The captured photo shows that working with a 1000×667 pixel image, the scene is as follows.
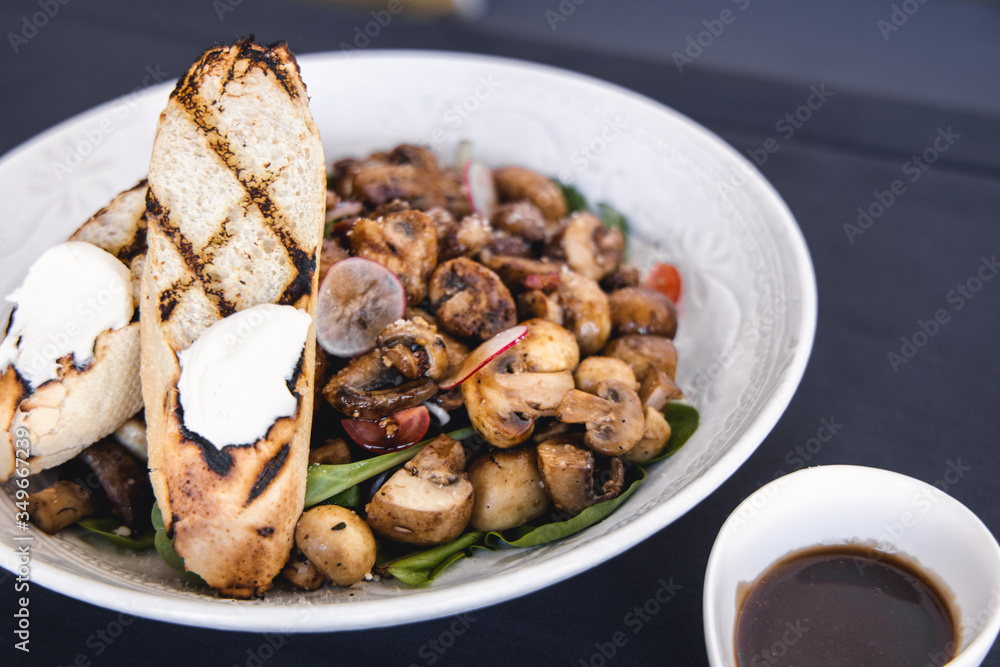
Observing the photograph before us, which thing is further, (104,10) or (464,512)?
(104,10)

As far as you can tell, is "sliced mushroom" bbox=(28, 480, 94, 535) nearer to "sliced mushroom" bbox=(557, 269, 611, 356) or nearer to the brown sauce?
"sliced mushroom" bbox=(557, 269, 611, 356)

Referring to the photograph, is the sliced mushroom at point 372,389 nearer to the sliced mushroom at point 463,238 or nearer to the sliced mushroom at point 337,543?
the sliced mushroom at point 337,543

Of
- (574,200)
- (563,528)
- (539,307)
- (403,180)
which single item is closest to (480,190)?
(403,180)

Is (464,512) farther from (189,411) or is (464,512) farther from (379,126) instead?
(379,126)

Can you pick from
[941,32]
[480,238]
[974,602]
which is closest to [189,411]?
[480,238]

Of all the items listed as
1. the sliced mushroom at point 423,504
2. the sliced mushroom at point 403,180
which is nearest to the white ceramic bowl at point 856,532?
the sliced mushroom at point 423,504

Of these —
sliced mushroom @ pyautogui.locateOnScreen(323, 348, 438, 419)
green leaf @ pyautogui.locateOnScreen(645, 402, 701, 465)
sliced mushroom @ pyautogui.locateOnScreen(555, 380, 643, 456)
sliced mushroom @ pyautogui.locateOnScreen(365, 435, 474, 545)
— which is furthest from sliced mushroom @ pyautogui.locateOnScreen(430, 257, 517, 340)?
green leaf @ pyautogui.locateOnScreen(645, 402, 701, 465)
